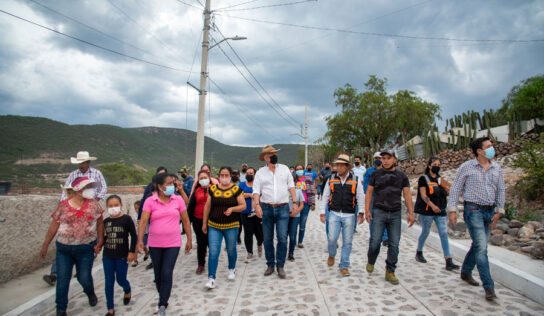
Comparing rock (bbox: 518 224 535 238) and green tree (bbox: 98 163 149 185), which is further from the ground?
green tree (bbox: 98 163 149 185)

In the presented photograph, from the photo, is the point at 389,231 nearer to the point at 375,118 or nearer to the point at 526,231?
the point at 526,231

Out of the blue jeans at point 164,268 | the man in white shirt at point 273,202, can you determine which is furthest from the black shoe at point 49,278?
the man in white shirt at point 273,202

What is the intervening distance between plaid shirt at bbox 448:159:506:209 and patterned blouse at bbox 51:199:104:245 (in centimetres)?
468

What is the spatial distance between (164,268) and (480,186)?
13.6 feet

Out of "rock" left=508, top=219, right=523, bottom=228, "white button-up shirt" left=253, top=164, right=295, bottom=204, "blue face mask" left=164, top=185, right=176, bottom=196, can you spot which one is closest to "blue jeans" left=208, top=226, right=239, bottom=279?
"white button-up shirt" left=253, top=164, right=295, bottom=204

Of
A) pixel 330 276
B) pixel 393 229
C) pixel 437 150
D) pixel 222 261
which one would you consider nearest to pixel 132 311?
pixel 222 261

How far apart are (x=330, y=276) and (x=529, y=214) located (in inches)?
235

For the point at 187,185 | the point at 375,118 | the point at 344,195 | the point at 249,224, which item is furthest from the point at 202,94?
the point at 375,118

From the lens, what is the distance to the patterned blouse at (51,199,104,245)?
3.73 metres

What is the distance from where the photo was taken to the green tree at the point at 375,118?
34.1 metres

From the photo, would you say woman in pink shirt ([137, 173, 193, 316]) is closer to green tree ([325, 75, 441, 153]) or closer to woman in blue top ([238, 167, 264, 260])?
woman in blue top ([238, 167, 264, 260])

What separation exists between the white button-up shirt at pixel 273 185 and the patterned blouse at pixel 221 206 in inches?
21.4

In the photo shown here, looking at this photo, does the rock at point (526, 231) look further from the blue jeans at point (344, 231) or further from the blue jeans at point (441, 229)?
the blue jeans at point (344, 231)

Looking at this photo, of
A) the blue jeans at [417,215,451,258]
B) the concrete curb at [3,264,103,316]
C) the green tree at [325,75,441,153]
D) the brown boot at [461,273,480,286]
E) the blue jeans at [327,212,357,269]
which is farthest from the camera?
the green tree at [325,75,441,153]
